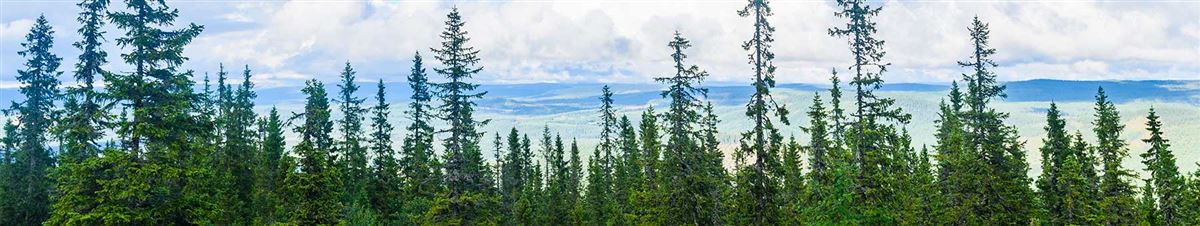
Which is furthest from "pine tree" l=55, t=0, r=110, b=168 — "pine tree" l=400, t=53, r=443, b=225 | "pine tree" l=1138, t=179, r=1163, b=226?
"pine tree" l=1138, t=179, r=1163, b=226

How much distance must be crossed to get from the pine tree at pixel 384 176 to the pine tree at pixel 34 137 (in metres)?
18.3

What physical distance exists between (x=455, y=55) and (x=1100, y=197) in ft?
106

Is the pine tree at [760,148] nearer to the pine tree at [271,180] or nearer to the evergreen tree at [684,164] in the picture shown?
the evergreen tree at [684,164]

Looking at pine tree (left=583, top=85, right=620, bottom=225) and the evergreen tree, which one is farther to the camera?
pine tree (left=583, top=85, right=620, bottom=225)

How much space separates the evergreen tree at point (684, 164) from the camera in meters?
33.1

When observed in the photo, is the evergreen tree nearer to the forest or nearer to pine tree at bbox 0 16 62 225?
the forest

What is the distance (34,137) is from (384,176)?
2043 cm

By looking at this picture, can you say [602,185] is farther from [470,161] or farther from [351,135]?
[470,161]

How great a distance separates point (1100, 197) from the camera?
4328 centimetres

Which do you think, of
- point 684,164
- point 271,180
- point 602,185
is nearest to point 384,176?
point 271,180

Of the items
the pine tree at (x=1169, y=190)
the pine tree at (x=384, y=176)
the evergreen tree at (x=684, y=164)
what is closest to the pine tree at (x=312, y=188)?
the evergreen tree at (x=684, y=164)

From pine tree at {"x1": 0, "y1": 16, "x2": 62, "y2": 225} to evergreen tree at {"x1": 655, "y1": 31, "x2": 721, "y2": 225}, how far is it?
32.2 m

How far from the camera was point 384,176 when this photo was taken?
59250mm

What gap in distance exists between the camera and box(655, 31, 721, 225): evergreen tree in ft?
109
